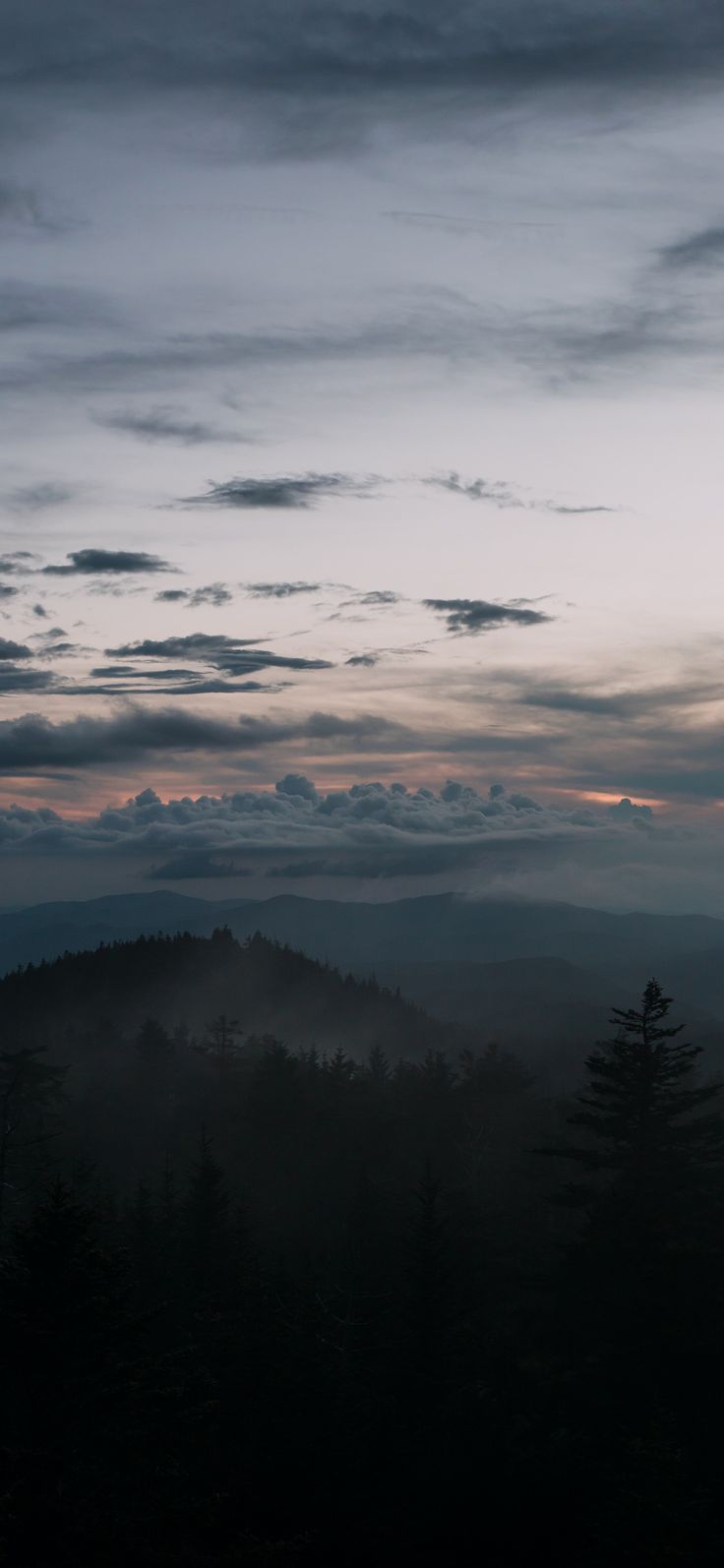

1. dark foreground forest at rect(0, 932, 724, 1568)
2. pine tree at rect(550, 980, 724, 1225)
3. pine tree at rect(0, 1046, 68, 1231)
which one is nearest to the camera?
dark foreground forest at rect(0, 932, 724, 1568)

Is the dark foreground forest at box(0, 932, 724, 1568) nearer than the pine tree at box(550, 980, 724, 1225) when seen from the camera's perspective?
Yes

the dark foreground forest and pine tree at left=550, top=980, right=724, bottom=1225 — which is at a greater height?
pine tree at left=550, top=980, right=724, bottom=1225

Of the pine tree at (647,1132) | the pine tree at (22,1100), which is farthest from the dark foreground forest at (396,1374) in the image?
the pine tree at (22,1100)

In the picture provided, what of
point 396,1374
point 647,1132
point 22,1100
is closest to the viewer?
point 647,1132

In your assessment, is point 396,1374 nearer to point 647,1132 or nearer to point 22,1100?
point 647,1132

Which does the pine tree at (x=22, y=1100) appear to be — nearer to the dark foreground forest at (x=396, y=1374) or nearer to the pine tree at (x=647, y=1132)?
the dark foreground forest at (x=396, y=1374)

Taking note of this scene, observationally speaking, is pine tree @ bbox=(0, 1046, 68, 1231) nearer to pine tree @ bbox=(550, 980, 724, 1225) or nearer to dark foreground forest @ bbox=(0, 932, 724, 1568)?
dark foreground forest @ bbox=(0, 932, 724, 1568)

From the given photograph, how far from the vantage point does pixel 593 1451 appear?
139ft

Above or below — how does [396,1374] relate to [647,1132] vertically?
below

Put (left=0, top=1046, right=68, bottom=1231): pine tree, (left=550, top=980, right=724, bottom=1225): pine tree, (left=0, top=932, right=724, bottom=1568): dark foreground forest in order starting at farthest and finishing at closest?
1. (left=0, top=1046, right=68, bottom=1231): pine tree
2. (left=550, top=980, right=724, bottom=1225): pine tree
3. (left=0, top=932, right=724, bottom=1568): dark foreground forest

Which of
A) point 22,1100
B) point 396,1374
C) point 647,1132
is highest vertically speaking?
point 647,1132

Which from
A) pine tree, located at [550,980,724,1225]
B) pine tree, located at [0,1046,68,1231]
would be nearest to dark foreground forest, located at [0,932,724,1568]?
pine tree, located at [550,980,724,1225]

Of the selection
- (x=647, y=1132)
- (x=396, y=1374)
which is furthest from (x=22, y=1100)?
(x=647, y=1132)

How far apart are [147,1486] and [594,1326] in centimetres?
1912
